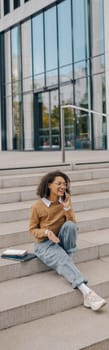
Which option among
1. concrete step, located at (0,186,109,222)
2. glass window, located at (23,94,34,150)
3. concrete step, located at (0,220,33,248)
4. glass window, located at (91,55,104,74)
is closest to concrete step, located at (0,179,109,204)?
concrete step, located at (0,186,109,222)

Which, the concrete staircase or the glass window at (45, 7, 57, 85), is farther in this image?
the glass window at (45, 7, 57, 85)

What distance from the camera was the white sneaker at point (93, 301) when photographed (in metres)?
3.10

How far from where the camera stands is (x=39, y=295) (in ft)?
10.4

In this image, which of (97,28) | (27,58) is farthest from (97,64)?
(27,58)

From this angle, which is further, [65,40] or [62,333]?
[65,40]

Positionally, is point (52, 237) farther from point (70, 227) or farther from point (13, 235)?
point (13, 235)

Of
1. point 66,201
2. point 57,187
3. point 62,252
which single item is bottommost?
point 62,252

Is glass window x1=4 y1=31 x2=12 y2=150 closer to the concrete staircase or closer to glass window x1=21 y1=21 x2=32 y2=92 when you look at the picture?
glass window x1=21 y1=21 x2=32 y2=92

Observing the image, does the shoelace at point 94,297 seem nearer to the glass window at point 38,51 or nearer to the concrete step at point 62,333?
the concrete step at point 62,333

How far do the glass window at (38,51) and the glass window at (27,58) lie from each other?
17.5 inches

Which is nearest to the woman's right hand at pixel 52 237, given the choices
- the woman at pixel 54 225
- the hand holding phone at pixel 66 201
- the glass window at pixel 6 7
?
the woman at pixel 54 225

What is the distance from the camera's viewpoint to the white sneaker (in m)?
3.10

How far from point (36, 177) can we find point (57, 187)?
231 cm

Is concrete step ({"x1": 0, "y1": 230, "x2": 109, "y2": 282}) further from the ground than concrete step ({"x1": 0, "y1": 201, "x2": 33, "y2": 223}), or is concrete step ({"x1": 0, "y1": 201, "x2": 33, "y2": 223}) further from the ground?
concrete step ({"x1": 0, "y1": 201, "x2": 33, "y2": 223})
